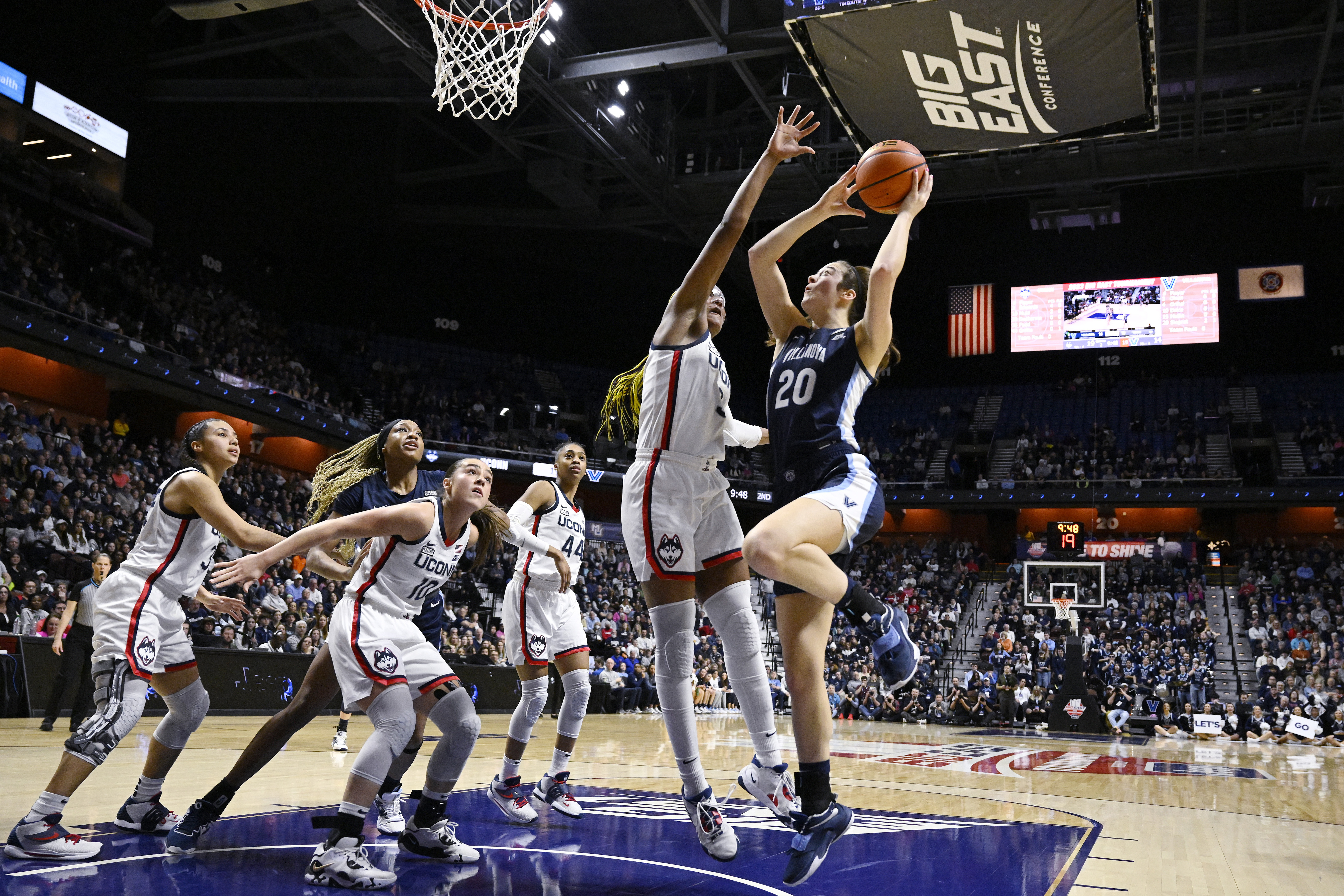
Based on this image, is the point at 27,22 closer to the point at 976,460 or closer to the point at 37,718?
the point at 37,718

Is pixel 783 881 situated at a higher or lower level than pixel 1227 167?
lower

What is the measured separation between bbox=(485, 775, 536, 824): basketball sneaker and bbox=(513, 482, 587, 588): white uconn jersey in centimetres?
125

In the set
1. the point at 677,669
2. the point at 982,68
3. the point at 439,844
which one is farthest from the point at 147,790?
the point at 982,68

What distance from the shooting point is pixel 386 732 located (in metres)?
4.06

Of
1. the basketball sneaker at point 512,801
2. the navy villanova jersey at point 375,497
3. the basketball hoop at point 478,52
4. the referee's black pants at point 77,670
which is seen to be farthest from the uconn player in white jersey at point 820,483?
the referee's black pants at point 77,670

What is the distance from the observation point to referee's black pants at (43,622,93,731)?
9.91 m

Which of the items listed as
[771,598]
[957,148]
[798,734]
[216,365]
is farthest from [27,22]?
[798,734]

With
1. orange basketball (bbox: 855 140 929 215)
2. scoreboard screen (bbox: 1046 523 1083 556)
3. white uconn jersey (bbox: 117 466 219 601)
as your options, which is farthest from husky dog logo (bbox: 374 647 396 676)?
scoreboard screen (bbox: 1046 523 1083 556)

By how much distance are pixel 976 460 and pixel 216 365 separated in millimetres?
21327

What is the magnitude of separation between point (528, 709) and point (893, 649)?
3.06 meters

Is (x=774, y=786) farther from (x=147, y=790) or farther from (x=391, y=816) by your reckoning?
(x=147, y=790)

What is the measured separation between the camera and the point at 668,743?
1244cm

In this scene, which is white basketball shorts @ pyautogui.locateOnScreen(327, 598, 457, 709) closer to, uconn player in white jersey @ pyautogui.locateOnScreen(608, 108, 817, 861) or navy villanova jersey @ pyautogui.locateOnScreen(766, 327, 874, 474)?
uconn player in white jersey @ pyautogui.locateOnScreen(608, 108, 817, 861)

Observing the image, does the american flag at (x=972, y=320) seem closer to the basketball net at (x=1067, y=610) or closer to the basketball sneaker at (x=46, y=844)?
the basketball net at (x=1067, y=610)
